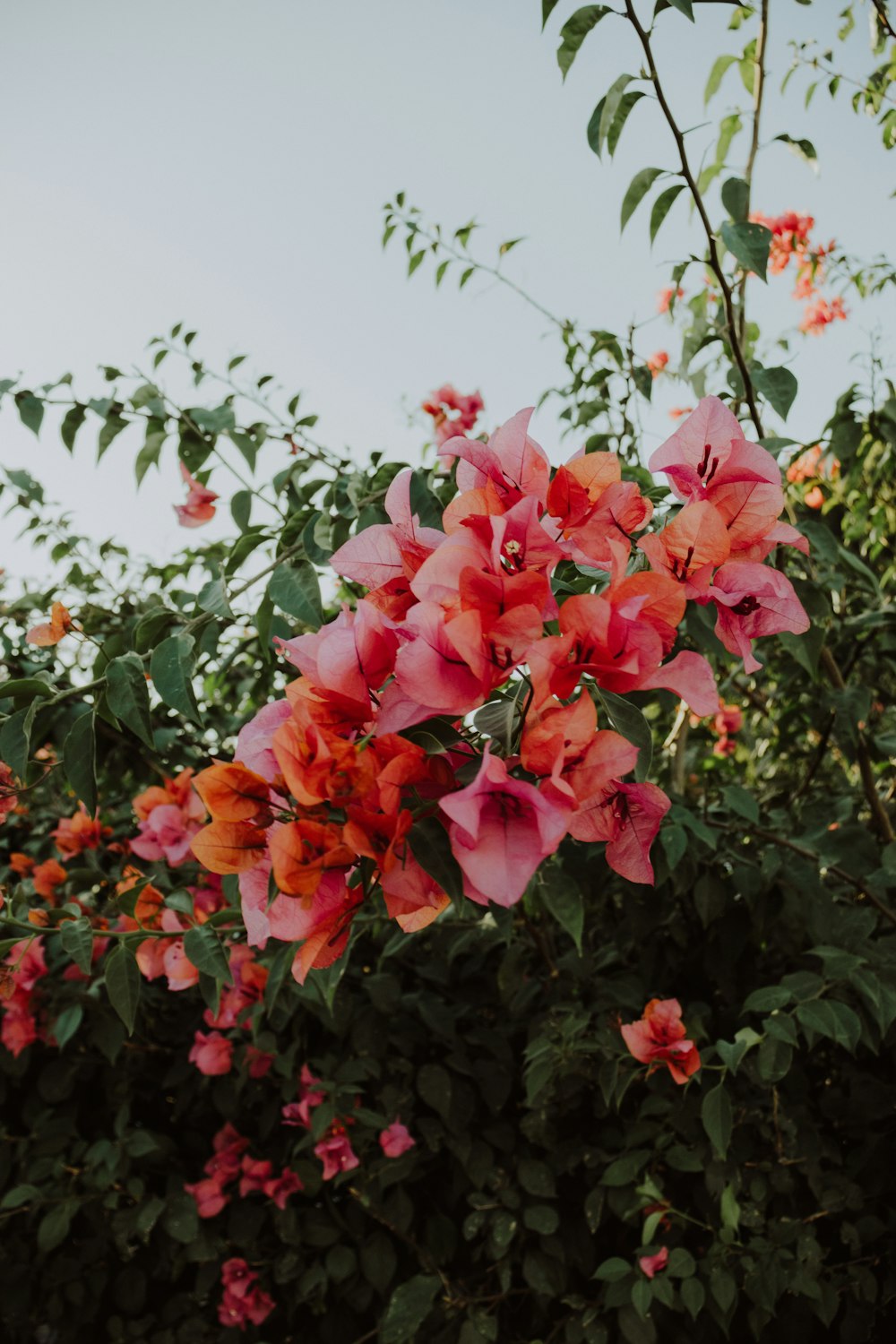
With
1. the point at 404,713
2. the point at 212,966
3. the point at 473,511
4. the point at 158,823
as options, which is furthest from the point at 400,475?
the point at 158,823

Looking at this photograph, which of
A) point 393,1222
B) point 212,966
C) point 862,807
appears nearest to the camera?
point 212,966

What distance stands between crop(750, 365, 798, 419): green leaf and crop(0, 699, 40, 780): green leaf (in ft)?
2.56

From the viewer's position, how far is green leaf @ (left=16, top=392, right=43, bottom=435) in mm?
1253

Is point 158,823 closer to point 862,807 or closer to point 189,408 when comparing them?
point 189,408

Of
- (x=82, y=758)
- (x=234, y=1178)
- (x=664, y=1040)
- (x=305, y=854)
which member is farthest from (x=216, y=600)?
(x=234, y=1178)

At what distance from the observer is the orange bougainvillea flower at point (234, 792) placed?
45 cm

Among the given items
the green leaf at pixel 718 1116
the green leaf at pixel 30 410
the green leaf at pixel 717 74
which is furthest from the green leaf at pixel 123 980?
the green leaf at pixel 717 74

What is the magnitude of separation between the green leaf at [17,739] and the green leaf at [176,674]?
10cm

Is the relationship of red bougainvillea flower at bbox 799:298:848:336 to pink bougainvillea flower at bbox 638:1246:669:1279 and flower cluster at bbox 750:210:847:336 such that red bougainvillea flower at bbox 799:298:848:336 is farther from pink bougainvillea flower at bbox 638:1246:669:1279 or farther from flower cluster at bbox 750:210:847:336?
pink bougainvillea flower at bbox 638:1246:669:1279

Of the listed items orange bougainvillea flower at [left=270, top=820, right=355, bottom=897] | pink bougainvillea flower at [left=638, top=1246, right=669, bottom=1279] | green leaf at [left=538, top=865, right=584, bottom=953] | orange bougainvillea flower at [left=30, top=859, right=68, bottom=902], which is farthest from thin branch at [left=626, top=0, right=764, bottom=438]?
orange bougainvillea flower at [left=30, top=859, right=68, bottom=902]

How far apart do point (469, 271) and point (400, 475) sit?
136 centimetres

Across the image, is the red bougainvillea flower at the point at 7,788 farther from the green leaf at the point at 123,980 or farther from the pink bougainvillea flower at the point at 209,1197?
the pink bougainvillea flower at the point at 209,1197

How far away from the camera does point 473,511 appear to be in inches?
20.2

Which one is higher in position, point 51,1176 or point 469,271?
point 469,271
